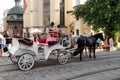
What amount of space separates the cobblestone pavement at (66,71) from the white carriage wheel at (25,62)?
0.75 ft

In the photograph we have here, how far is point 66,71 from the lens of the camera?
1403 cm

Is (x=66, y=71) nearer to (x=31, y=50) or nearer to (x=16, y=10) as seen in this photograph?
(x=31, y=50)

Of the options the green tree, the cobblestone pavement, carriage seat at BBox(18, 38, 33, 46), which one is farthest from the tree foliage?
carriage seat at BBox(18, 38, 33, 46)

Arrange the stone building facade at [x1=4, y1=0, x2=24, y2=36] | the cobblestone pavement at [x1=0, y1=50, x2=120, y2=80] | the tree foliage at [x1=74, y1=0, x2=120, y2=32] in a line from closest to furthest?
the cobblestone pavement at [x1=0, y1=50, x2=120, y2=80] < the tree foliage at [x1=74, y1=0, x2=120, y2=32] < the stone building facade at [x1=4, y1=0, x2=24, y2=36]

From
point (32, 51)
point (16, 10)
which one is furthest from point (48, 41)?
point (16, 10)

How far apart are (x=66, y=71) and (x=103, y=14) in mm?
17488

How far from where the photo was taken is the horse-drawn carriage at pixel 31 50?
13.9 meters

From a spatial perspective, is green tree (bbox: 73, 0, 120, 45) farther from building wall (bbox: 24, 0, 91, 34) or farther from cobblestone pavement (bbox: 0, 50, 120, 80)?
building wall (bbox: 24, 0, 91, 34)

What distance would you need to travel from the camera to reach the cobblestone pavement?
12688mm

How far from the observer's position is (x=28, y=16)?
73812mm

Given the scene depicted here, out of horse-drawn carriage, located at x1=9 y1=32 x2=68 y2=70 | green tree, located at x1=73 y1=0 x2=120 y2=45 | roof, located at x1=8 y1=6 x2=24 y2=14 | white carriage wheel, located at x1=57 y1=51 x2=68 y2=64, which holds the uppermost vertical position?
roof, located at x1=8 y1=6 x2=24 y2=14

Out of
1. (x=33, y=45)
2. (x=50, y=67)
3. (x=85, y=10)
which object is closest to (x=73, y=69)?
(x=50, y=67)

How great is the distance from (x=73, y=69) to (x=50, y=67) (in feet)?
3.60

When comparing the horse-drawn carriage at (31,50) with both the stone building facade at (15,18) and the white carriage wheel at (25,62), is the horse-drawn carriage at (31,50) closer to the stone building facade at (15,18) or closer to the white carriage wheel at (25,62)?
the white carriage wheel at (25,62)
